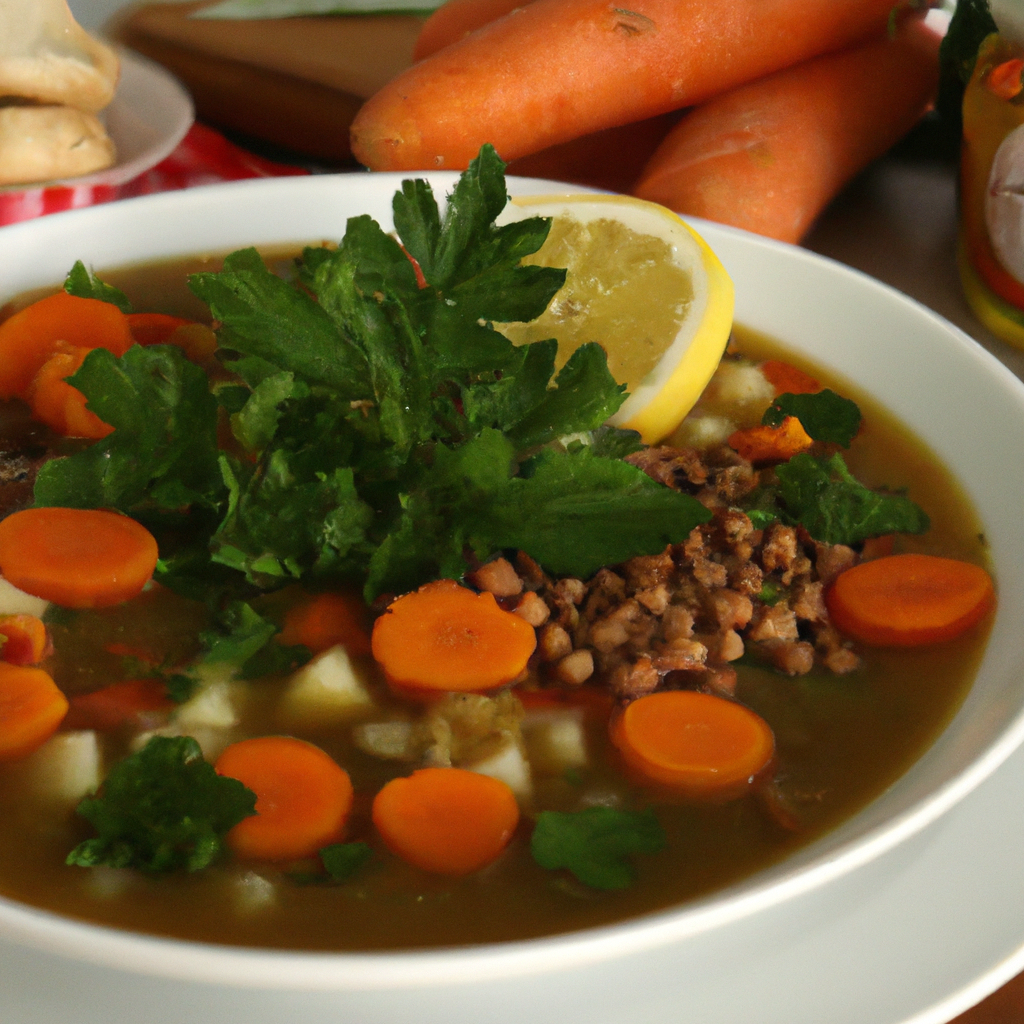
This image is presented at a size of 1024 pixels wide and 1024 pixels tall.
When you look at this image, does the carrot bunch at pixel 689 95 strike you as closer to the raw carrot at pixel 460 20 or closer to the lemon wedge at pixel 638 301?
the raw carrot at pixel 460 20

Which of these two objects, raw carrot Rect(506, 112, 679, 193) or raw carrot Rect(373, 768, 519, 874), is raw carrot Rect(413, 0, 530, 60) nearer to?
raw carrot Rect(506, 112, 679, 193)

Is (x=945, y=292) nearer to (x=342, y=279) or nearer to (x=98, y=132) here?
(x=342, y=279)

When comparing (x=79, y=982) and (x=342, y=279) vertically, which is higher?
(x=342, y=279)

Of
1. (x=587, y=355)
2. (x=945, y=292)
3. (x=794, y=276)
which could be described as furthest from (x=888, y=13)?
(x=587, y=355)

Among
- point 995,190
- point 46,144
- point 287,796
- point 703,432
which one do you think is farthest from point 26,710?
point 995,190

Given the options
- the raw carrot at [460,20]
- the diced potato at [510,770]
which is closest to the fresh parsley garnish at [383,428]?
the diced potato at [510,770]
